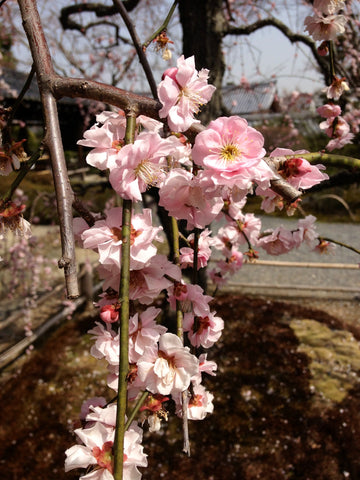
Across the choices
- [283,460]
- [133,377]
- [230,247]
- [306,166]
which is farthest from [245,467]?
[306,166]

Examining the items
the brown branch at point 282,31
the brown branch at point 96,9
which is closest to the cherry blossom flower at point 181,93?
the brown branch at point 282,31

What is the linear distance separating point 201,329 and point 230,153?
449 mm

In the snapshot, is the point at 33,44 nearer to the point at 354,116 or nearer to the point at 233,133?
the point at 233,133

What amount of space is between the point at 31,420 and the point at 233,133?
11.0 feet

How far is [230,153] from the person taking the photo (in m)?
0.64

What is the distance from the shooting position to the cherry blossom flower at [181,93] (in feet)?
2.19

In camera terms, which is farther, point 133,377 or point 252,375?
point 252,375

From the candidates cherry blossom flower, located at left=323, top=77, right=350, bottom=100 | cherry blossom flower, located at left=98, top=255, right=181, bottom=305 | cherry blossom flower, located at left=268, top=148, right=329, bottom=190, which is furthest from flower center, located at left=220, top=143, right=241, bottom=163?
cherry blossom flower, located at left=323, top=77, right=350, bottom=100

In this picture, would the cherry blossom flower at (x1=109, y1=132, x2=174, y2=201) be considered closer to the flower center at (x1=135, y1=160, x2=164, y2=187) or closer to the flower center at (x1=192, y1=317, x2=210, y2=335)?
the flower center at (x1=135, y1=160, x2=164, y2=187)

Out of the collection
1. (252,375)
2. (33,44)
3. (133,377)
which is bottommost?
(252,375)

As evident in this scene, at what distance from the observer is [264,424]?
3.08 m

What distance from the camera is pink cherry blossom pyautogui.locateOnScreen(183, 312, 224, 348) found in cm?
88

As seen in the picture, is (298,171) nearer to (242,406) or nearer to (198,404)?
(198,404)

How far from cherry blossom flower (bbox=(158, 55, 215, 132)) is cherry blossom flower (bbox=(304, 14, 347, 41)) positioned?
0.97 metres
